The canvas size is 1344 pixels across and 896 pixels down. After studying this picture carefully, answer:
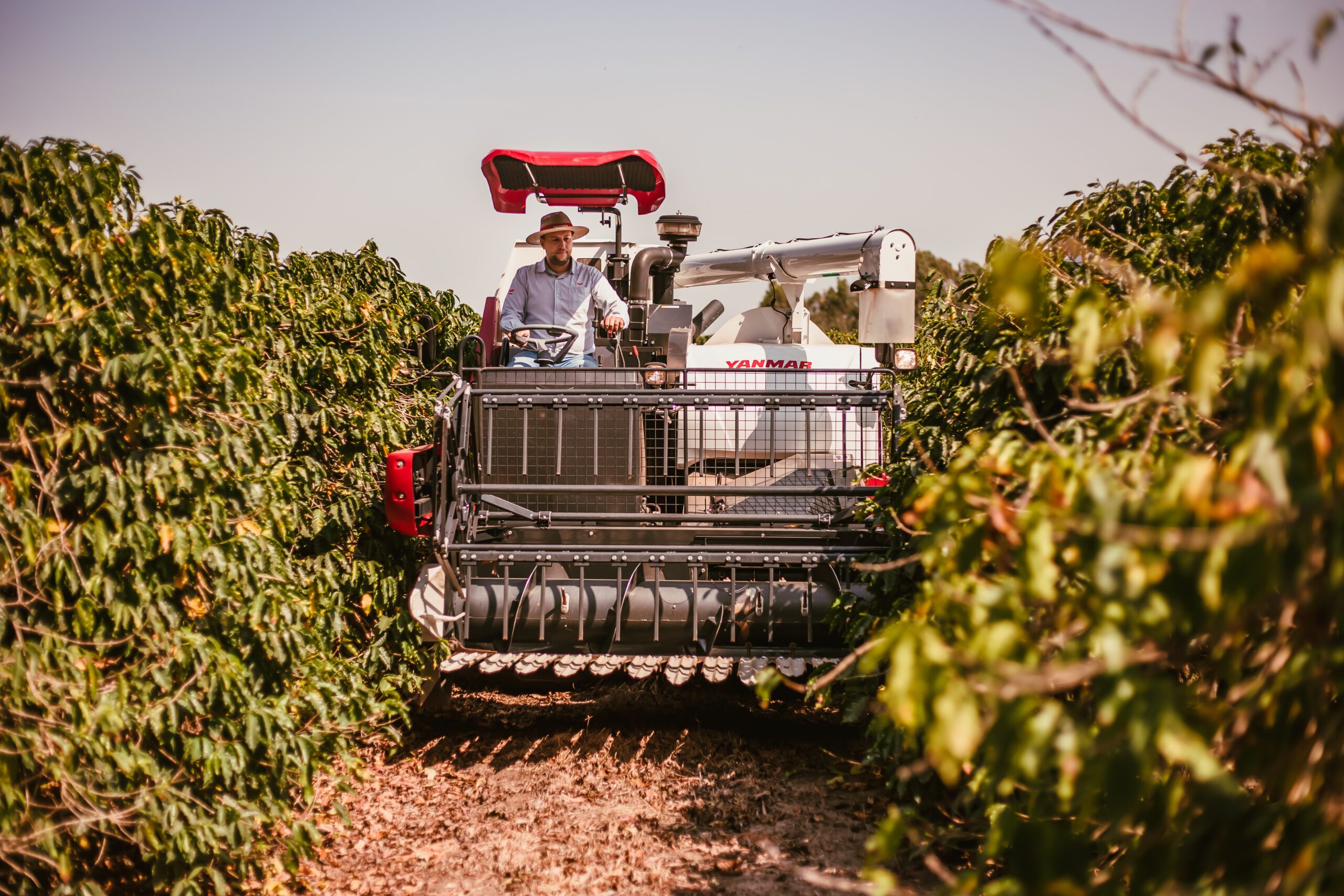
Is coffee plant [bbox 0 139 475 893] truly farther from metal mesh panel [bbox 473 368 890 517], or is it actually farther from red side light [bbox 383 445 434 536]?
metal mesh panel [bbox 473 368 890 517]

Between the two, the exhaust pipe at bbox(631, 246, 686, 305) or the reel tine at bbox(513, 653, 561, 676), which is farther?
the exhaust pipe at bbox(631, 246, 686, 305)

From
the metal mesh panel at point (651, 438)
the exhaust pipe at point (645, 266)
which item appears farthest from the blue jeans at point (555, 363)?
the exhaust pipe at point (645, 266)

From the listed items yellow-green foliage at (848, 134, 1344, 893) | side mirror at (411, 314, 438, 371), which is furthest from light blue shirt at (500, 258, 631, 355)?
yellow-green foliage at (848, 134, 1344, 893)

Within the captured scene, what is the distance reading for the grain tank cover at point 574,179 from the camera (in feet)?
22.9

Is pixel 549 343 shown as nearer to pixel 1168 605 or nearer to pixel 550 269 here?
pixel 550 269

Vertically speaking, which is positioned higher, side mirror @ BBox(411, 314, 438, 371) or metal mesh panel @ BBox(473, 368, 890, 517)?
side mirror @ BBox(411, 314, 438, 371)

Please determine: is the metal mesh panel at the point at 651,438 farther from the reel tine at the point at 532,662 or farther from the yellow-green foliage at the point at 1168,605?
the yellow-green foliage at the point at 1168,605

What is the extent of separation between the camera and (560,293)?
23.0 ft

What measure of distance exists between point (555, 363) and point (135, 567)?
3293 mm

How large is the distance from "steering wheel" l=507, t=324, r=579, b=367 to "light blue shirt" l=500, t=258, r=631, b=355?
1.46 ft

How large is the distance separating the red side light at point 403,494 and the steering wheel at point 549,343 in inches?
46.8

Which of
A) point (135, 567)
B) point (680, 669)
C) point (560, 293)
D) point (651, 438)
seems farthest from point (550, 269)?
point (135, 567)

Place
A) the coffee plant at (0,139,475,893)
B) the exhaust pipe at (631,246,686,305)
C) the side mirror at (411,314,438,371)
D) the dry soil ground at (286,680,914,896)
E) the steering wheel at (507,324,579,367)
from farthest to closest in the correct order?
the exhaust pipe at (631,246,686,305) → the side mirror at (411,314,438,371) → the steering wheel at (507,324,579,367) → the dry soil ground at (286,680,914,896) → the coffee plant at (0,139,475,893)

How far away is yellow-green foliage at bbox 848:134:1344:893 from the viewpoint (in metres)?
1.42
